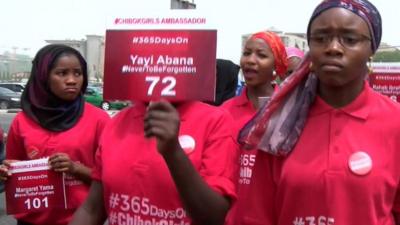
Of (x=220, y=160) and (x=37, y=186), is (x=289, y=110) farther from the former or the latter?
(x=37, y=186)

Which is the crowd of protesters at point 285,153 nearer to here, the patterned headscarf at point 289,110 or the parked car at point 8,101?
the patterned headscarf at point 289,110

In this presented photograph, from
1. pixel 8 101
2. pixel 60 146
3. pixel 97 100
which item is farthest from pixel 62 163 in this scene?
pixel 8 101

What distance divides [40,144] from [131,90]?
60.9 inches

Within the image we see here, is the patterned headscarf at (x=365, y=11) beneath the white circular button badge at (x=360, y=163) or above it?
above

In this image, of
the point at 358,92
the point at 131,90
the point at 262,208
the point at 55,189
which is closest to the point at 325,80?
the point at 358,92

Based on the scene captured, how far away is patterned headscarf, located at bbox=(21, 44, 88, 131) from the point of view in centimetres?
347

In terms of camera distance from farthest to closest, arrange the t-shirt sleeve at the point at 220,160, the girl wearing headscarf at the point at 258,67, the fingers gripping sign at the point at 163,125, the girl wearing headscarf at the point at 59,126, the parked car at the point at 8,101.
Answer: the parked car at the point at 8,101
the girl wearing headscarf at the point at 258,67
the girl wearing headscarf at the point at 59,126
the t-shirt sleeve at the point at 220,160
the fingers gripping sign at the point at 163,125

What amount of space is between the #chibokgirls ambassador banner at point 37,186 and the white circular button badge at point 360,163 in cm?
185

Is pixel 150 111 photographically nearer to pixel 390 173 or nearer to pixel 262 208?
pixel 262 208

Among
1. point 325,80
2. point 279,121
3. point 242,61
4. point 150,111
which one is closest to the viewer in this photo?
point 150,111

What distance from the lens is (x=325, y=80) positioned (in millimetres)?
2016

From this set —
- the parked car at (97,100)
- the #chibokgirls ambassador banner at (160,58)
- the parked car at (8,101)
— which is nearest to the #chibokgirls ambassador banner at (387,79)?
the #chibokgirls ambassador banner at (160,58)

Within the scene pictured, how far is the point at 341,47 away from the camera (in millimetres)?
1965

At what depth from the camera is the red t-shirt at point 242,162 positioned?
7.24 ft
